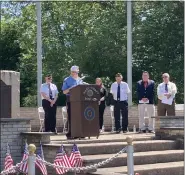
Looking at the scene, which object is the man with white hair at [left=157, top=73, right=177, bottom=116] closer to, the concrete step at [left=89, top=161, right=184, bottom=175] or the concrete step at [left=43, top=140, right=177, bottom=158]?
Answer: the concrete step at [left=43, top=140, right=177, bottom=158]

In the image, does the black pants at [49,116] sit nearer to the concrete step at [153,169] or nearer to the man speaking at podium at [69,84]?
the man speaking at podium at [69,84]

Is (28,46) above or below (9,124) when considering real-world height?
above

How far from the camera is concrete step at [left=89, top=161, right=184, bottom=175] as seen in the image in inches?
538

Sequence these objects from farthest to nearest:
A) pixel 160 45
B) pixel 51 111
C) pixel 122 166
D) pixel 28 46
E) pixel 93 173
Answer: pixel 28 46
pixel 160 45
pixel 51 111
pixel 122 166
pixel 93 173

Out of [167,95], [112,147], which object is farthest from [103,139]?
[167,95]

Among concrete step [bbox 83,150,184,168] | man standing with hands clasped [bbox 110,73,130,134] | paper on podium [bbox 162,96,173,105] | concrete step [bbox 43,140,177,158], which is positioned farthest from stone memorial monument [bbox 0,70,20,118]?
paper on podium [bbox 162,96,173,105]

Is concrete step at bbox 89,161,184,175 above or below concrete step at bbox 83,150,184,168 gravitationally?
below

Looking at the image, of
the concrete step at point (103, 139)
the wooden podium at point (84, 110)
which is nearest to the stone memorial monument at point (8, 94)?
the concrete step at point (103, 139)

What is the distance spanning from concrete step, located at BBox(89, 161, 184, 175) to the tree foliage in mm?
17672

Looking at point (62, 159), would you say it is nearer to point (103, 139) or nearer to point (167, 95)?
point (103, 139)

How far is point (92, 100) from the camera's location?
1562cm

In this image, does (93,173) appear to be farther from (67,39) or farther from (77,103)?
(67,39)

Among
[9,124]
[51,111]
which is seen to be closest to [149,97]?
[51,111]

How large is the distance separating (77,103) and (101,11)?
70.7 ft
